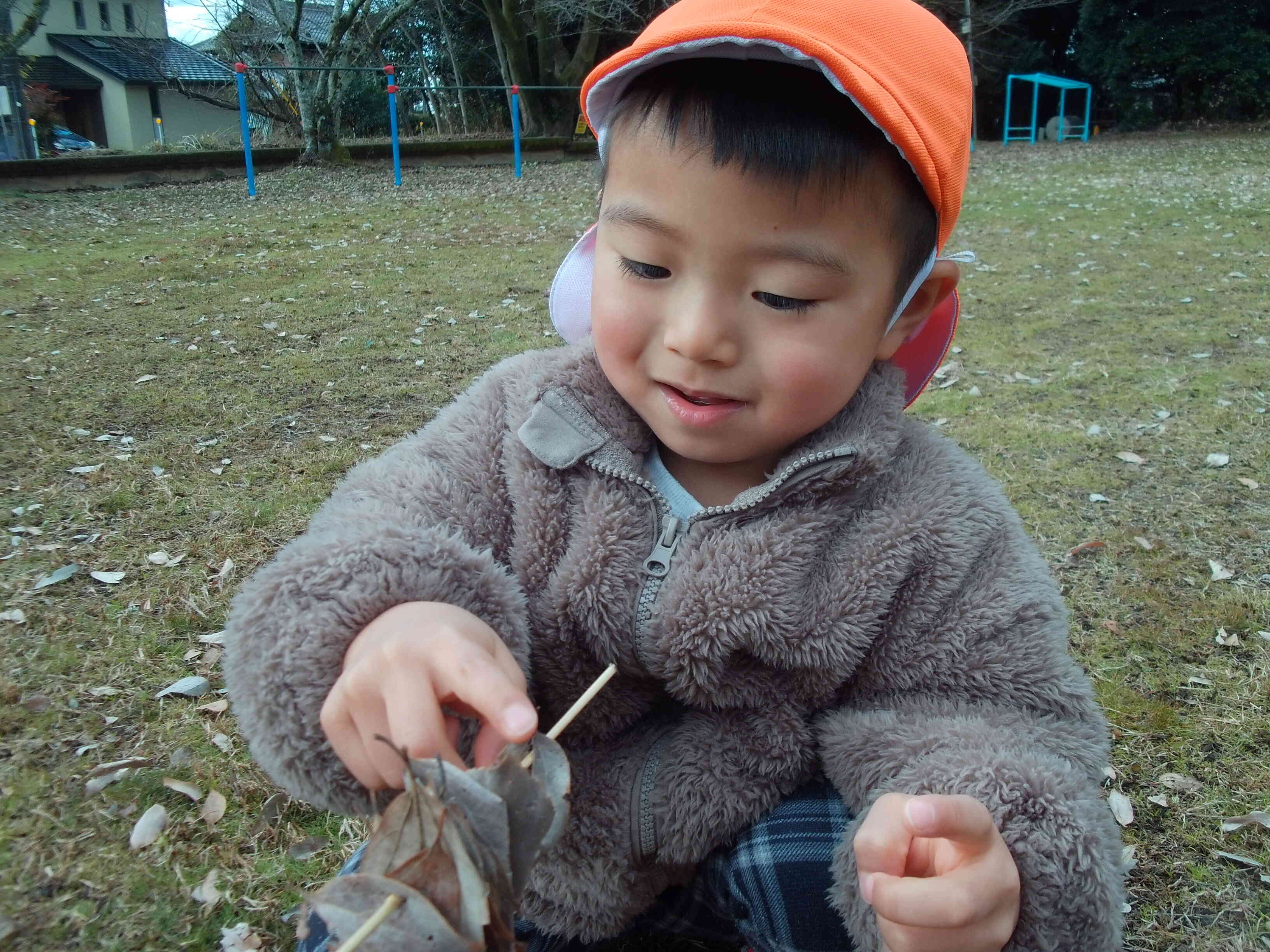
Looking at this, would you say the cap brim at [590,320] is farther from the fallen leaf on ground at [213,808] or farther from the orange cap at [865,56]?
the fallen leaf on ground at [213,808]

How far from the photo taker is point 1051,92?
94.1ft

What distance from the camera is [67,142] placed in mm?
28422

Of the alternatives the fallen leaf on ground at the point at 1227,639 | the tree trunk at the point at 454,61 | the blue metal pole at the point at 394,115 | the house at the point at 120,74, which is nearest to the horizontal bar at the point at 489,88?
the blue metal pole at the point at 394,115

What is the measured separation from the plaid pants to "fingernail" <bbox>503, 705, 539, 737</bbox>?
608mm

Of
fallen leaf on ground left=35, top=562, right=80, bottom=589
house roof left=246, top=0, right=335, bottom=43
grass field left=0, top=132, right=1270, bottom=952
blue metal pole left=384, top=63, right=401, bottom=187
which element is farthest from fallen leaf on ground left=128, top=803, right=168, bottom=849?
house roof left=246, top=0, right=335, bottom=43

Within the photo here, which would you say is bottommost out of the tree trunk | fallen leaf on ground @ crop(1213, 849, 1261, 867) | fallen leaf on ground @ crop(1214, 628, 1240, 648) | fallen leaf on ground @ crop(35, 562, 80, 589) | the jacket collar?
fallen leaf on ground @ crop(1213, 849, 1261, 867)

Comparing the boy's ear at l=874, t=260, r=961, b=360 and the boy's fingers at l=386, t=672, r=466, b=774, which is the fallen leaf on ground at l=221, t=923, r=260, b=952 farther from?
the boy's ear at l=874, t=260, r=961, b=360

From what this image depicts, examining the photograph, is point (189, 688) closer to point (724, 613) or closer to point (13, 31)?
point (724, 613)

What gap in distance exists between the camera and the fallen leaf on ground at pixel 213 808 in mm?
2143

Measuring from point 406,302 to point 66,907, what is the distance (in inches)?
221

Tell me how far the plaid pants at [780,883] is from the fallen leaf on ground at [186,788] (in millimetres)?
623

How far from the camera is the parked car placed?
25.8m

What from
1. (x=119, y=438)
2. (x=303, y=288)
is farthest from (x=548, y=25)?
(x=119, y=438)

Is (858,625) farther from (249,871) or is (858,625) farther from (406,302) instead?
(406,302)
